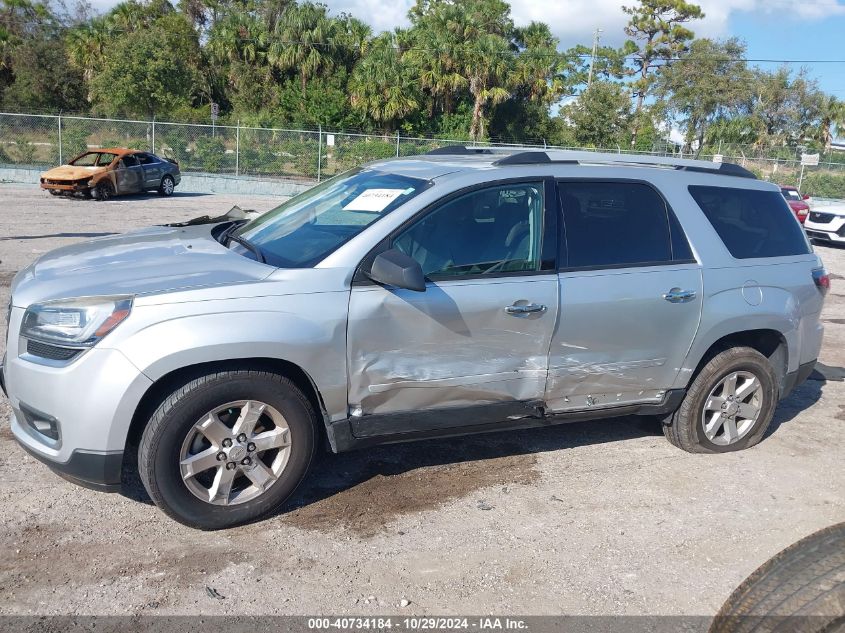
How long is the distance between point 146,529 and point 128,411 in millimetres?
692

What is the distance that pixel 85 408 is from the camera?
356 cm

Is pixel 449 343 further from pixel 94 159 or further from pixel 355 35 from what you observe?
pixel 355 35

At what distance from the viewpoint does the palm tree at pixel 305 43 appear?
143 feet

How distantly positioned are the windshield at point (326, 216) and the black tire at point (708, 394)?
2.23 m

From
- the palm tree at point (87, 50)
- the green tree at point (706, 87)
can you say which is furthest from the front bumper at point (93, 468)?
the green tree at point (706, 87)

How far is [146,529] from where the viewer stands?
3.90 metres

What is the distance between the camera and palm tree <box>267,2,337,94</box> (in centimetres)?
4372

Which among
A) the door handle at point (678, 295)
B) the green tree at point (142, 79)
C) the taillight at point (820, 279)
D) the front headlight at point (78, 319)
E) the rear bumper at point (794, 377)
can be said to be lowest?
the rear bumper at point (794, 377)

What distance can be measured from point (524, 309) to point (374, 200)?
3.43 ft

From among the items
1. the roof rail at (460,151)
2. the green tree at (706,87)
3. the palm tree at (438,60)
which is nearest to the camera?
the roof rail at (460,151)

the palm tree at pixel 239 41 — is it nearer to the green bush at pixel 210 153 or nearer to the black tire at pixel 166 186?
the green bush at pixel 210 153

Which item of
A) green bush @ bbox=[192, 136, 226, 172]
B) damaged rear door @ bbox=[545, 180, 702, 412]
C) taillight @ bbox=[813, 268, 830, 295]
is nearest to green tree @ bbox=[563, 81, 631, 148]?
green bush @ bbox=[192, 136, 226, 172]

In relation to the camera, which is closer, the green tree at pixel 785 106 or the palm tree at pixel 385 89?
the palm tree at pixel 385 89

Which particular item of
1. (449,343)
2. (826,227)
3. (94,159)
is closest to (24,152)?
(94,159)
